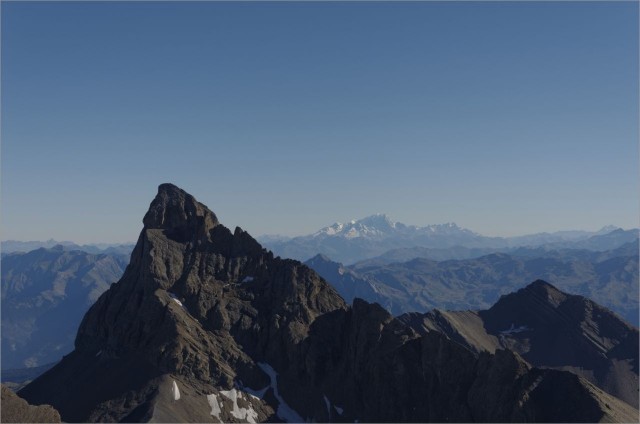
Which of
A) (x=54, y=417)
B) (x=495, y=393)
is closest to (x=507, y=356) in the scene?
(x=495, y=393)

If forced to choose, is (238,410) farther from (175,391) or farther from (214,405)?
(175,391)

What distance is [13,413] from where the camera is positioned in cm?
13125

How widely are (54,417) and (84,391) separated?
52.7 metres

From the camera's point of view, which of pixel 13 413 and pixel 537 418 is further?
pixel 537 418

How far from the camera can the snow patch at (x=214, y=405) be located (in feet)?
606

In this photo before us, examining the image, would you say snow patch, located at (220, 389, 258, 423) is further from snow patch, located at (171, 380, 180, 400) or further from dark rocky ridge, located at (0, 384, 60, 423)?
dark rocky ridge, located at (0, 384, 60, 423)

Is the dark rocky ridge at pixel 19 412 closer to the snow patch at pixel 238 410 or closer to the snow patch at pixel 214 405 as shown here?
the snow patch at pixel 214 405

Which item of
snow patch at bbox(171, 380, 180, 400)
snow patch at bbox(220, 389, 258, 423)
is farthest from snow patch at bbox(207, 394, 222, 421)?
snow patch at bbox(171, 380, 180, 400)

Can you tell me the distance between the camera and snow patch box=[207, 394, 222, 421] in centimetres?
18475

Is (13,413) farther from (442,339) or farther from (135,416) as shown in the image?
(442,339)

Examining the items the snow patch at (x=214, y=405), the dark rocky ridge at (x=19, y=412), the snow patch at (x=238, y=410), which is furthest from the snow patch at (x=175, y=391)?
the dark rocky ridge at (x=19, y=412)

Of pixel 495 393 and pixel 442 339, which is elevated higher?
pixel 442 339

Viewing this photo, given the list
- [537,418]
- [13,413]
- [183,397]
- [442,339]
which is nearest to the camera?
[13,413]

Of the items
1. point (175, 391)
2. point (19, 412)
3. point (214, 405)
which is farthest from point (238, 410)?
point (19, 412)
